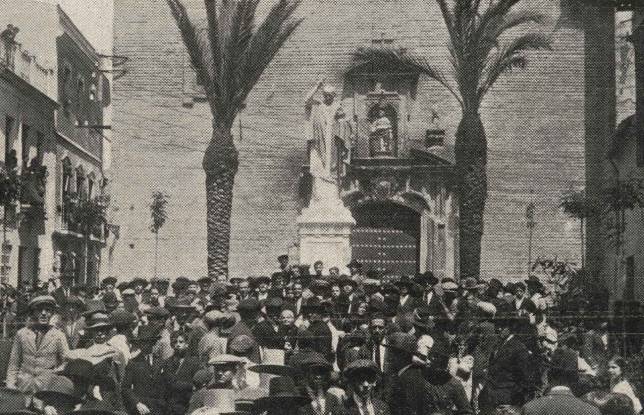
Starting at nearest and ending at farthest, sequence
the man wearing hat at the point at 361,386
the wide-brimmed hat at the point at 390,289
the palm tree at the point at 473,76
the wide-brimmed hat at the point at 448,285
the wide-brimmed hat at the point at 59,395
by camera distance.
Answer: the man wearing hat at the point at 361,386, the wide-brimmed hat at the point at 59,395, the wide-brimmed hat at the point at 390,289, the wide-brimmed hat at the point at 448,285, the palm tree at the point at 473,76

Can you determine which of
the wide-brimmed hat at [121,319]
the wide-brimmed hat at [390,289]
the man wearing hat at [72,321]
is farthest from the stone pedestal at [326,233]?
the wide-brimmed hat at [121,319]

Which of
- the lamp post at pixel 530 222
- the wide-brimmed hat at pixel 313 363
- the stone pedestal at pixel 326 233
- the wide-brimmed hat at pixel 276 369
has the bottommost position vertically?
the wide-brimmed hat at pixel 276 369

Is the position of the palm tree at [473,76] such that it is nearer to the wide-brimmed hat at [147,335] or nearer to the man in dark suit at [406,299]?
the man in dark suit at [406,299]

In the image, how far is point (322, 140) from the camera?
72.3ft

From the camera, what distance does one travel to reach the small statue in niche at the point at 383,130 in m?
32.0

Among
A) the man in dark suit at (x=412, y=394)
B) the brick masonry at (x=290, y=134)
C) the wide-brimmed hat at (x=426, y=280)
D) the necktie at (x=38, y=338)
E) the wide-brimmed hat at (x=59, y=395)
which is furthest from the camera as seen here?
the brick masonry at (x=290, y=134)

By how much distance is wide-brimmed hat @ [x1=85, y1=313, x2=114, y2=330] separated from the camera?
35.4 feet

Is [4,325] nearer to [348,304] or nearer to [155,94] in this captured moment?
[348,304]

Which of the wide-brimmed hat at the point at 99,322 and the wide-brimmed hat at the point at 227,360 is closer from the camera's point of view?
the wide-brimmed hat at the point at 227,360

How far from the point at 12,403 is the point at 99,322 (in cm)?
278

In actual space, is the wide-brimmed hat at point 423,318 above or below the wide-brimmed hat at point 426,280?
below

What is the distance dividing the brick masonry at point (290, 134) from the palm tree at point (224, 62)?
275 inches

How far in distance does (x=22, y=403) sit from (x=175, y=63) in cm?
2604

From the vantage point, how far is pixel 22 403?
831 centimetres
